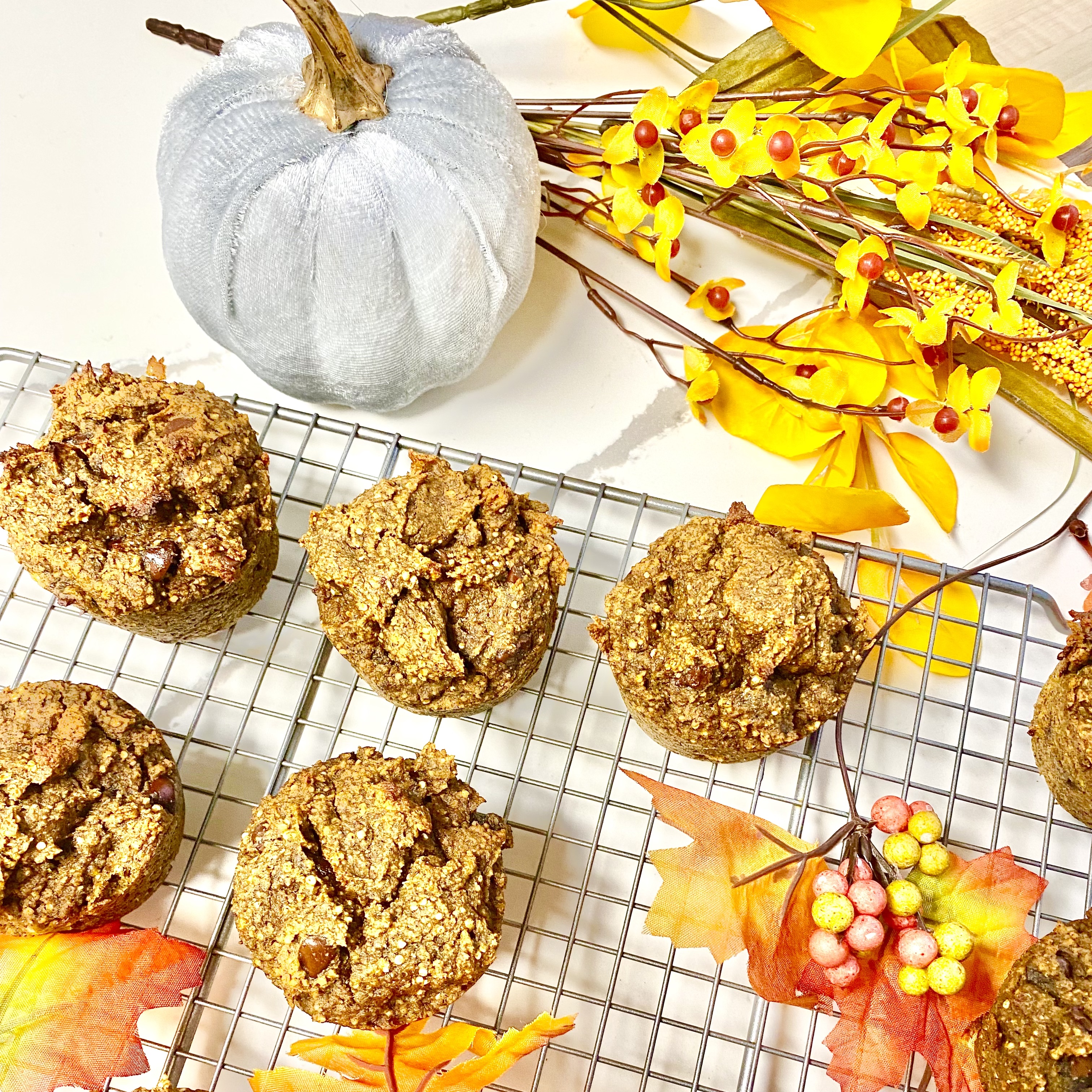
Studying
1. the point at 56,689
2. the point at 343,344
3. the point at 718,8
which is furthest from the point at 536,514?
the point at 718,8

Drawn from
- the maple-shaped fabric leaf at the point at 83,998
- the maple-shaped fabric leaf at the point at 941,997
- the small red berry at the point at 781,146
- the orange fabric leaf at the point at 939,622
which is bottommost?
the maple-shaped fabric leaf at the point at 83,998

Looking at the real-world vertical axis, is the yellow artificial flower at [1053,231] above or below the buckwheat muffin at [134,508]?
above

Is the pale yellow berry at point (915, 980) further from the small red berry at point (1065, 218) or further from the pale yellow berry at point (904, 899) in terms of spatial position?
the small red berry at point (1065, 218)

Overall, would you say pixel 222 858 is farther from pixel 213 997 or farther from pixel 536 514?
pixel 536 514

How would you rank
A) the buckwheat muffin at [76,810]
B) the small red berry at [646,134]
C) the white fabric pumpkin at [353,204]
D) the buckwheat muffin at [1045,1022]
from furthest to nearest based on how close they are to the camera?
1. the small red berry at [646,134]
2. the white fabric pumpkin at [353,204]
3. the buckwheat muffin at [76,810]
4. the buckwheat muffin at [1045,1022]

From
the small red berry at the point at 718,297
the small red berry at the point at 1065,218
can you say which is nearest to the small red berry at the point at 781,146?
the small red berry at the point at 718,297

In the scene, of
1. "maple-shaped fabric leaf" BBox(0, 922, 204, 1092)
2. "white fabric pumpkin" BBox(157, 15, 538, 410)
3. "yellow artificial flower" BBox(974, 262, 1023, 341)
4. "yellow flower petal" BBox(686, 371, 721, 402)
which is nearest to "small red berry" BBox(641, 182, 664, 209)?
"white fabric pumpkin" BBox(157, 15, 538, 410)

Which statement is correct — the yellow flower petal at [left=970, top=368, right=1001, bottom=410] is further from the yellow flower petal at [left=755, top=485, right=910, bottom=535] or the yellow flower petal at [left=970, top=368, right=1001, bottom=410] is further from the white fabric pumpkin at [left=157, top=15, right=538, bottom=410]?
the white fabric pumpkin at [left=157, top=15, right=538, bottom=410]
